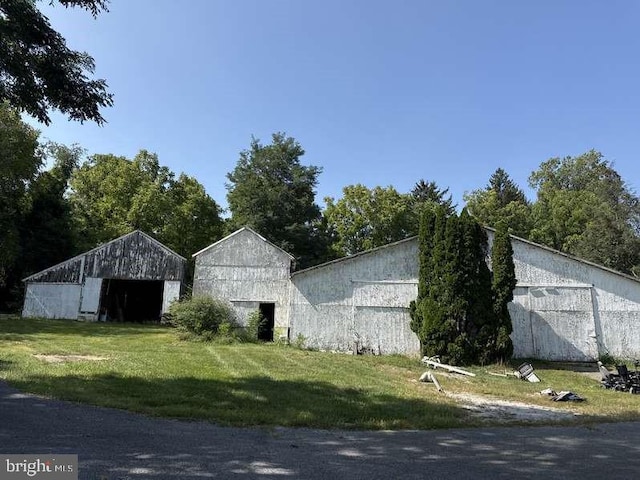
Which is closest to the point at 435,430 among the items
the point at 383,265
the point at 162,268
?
the point at 383,265

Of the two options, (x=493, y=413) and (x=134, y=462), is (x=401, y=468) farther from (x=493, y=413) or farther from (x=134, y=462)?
(x=493, y=413)

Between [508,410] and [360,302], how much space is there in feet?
35.8

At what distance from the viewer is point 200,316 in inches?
854

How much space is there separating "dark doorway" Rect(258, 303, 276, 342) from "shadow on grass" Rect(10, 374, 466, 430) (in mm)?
14408

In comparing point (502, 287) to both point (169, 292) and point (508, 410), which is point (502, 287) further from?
point (169, 292)

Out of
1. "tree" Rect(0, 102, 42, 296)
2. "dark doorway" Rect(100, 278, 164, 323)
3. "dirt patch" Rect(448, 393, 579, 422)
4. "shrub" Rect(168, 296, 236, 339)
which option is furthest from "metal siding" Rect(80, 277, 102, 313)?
"dirt patch" Rect(448, 393, 579, 422)

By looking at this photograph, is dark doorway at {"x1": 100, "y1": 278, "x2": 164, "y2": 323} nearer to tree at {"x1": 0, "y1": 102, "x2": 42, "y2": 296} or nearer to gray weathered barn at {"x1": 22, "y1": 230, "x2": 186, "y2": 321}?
gray weathered barn at {"x1": 22, "y1": 230, "x2": 186, "y2": 321}

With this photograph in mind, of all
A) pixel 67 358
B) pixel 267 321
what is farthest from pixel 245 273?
pixel 67 358

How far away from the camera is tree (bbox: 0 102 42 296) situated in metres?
31.8

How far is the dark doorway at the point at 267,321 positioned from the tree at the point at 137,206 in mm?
20836

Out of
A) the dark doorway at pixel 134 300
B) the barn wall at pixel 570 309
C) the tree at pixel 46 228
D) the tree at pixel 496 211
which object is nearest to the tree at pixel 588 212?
the tree at pixel 496 211

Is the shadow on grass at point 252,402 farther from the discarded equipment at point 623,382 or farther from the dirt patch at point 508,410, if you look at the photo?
the discarded equipment at point 623,382

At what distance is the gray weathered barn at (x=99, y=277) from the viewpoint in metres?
28.9

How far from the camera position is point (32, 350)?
1380 cm
